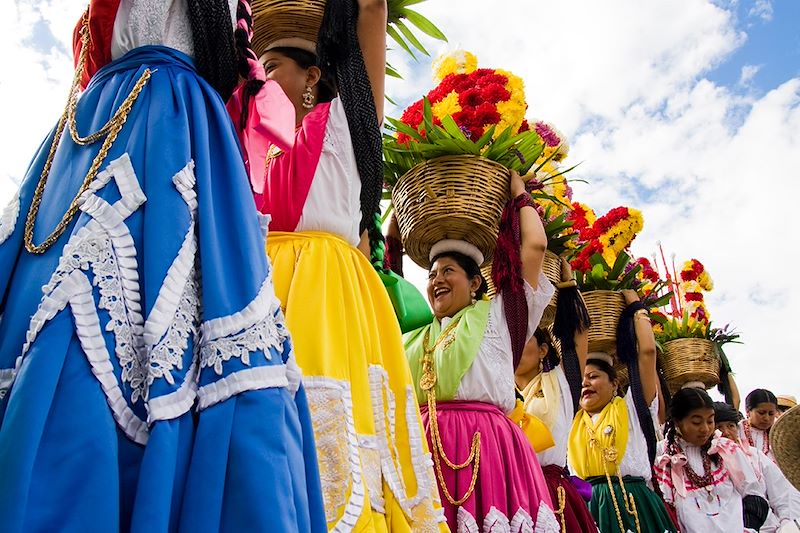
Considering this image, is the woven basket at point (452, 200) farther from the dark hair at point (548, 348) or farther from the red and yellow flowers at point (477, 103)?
the dark hair at point (548, 348)

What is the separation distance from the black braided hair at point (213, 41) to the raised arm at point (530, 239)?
2398 mm

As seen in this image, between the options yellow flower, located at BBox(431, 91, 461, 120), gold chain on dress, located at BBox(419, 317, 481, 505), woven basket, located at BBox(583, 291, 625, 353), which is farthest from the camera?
woven basket, located at BBox(583, 291, 625, 353)

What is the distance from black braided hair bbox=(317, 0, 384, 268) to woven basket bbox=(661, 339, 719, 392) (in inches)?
239

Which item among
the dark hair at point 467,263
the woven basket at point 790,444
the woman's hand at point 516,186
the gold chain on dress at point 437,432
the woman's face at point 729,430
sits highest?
the woman's hand at point 516,186

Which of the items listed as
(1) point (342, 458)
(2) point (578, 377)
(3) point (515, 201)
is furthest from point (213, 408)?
(2) point (578, 377)

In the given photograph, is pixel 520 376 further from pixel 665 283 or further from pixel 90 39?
pixel 90 39

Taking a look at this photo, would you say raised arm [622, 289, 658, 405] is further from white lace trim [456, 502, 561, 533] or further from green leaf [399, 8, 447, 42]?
green leaf [399, 8, 447, 42]

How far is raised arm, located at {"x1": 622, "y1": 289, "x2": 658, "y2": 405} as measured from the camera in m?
5.99

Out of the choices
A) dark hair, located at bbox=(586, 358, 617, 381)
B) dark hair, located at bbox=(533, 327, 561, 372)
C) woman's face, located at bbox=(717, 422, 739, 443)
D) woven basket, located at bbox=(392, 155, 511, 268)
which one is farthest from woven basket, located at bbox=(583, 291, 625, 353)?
woman's face, located at bbox=(717, 422, 739, 443)

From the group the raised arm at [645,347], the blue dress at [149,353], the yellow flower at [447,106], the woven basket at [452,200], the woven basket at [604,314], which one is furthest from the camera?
the raised arm at [645,347]

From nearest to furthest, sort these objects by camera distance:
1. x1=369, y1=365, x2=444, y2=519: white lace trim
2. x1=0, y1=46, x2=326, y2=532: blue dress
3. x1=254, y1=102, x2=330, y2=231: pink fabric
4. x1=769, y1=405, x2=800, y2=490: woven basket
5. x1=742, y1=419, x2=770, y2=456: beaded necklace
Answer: x1=0, y1=46, x2=326, y2=532: blue dress, x1=369, y1=365, x2=444, y2=519: white lace trim, x1=254, y1=102, x2=330, y2=231: pink fabric, x1=769, y1=405, x2=800, y2=490: woven basket, x1=742, y1=419, x2=770, y2=456: beaded necklace

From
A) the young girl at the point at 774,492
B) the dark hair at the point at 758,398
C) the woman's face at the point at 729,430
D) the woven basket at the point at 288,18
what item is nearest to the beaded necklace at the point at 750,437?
the dark hair at the point at 758,398

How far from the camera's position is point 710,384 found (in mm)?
7965

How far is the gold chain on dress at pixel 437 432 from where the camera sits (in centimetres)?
344
